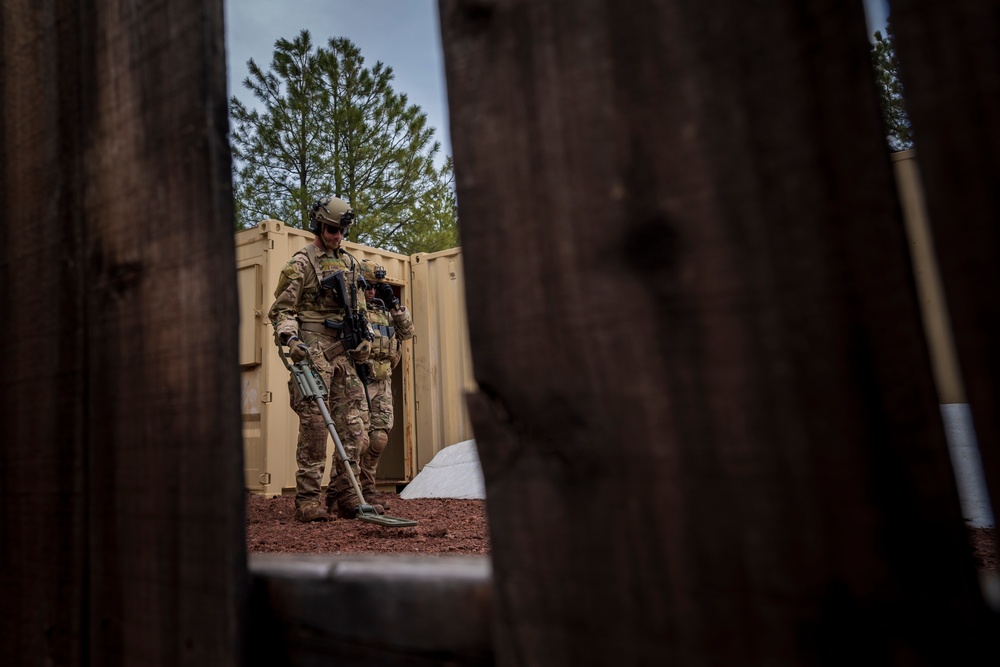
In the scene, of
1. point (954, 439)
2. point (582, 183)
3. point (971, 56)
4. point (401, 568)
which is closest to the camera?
point (971, 56)

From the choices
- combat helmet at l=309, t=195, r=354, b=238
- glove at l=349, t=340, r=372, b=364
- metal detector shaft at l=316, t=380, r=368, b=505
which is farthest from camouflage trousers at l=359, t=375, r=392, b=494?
combat helmet at l=309, t=195, r=354, b=238

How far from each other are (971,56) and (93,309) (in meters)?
0.88

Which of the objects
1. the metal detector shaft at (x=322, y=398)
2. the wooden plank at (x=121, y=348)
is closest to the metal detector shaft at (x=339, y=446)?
the metal detector shaft at (x=322, y=398)

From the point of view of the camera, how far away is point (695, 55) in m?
0.43

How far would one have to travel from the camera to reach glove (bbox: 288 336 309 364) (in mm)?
4336

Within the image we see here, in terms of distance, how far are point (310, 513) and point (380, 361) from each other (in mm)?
1241

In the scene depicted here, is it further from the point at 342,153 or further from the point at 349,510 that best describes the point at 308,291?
the point at 342,153

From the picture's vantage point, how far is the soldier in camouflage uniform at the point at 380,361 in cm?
500

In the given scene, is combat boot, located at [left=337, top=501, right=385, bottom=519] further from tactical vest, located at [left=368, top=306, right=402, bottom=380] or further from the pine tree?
the pine tree

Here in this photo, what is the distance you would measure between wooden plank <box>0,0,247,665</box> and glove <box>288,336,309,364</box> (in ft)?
11.3

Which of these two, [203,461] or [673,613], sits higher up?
[203,461]

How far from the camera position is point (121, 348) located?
764 mm

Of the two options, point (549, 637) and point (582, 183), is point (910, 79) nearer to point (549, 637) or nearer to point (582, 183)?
point (582, 183)

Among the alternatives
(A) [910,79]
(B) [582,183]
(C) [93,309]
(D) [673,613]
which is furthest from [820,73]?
(C) [93,309]
